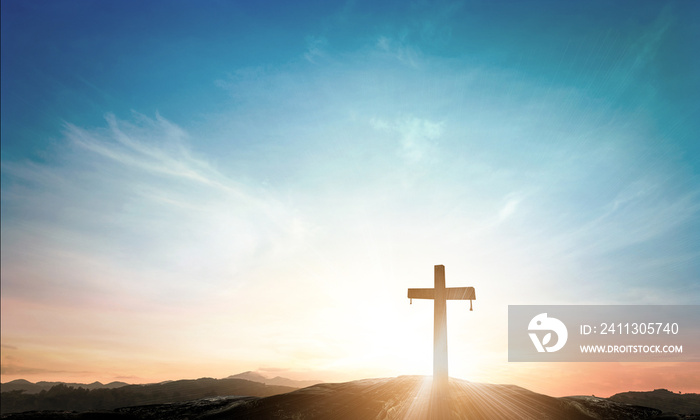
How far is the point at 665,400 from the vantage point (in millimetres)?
72938

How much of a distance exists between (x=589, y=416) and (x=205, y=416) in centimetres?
2604

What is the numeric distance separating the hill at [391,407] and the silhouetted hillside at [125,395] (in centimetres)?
5148

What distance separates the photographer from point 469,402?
88.6ft

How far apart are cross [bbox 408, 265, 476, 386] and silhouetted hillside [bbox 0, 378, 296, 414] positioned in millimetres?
61581

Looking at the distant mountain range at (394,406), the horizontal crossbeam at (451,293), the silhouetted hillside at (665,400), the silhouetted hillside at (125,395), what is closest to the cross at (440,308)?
the horizontal crossbeam at (451,293)

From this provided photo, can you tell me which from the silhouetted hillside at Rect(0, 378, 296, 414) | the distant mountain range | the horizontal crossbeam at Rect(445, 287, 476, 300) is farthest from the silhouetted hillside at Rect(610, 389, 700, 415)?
the silhouetted hillside at Rect(0, 378, 296, 414)

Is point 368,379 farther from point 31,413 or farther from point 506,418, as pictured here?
point 31,413

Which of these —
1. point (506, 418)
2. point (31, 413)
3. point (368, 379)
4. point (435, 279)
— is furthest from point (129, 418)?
point (506, 418)

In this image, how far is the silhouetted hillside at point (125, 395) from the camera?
80.7 metres

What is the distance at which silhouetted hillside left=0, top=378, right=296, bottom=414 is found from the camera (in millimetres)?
80688

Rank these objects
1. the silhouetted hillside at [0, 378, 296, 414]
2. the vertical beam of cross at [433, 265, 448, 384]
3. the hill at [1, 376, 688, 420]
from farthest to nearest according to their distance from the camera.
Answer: the silhouetted hillside at [0, 378, 296, 414], the hill at [1, 376, 688, 420], the vertical beam of cross at [433, 265, 448, 384]

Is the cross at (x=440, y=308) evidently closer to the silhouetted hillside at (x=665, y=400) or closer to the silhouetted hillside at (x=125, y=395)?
the silhouetted hillside at (x=665, y=400)

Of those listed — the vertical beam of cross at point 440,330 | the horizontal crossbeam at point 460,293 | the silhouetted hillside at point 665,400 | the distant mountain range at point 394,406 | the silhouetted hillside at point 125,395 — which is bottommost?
the silhouetted hillside at point 125,395

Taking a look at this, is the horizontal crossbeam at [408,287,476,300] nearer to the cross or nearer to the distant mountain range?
the cross
